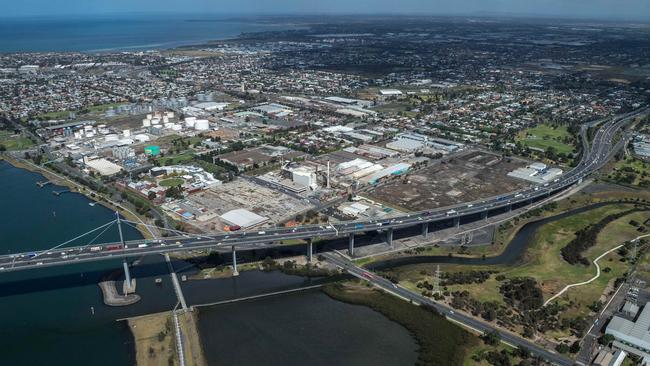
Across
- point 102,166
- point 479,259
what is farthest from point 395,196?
point 102,166

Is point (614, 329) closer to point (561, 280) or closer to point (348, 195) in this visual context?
point (561, 280)

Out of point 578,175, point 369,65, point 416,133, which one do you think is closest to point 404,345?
point 578,175

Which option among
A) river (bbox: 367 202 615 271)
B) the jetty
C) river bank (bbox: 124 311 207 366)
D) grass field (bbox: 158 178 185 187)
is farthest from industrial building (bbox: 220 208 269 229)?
river bank (bbox: 124 311 207 366)

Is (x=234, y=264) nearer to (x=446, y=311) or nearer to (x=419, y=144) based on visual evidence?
(x=446, y=311)

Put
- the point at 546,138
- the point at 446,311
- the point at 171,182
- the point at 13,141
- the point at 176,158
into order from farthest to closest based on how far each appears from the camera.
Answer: the point at 546,138, the point at 13,141, the point at 176,158, the point at 171,182, the point at 446,311

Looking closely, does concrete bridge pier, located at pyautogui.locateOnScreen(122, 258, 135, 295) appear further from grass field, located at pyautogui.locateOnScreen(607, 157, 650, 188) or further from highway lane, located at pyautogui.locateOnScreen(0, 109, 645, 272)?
grass field, located at pyautogui.locateOnScreen(607, 157, 650, 188)

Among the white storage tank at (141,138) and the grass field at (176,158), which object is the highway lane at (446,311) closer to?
the grass field at (176,158)

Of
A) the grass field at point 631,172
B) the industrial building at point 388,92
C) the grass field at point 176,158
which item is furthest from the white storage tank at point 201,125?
the grass field at point 631,172
